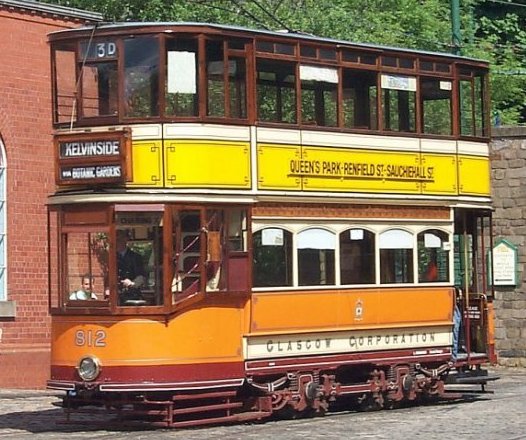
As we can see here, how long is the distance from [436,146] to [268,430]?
5.72 m

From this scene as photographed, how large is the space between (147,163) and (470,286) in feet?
22.2

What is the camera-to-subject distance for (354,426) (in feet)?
59.4

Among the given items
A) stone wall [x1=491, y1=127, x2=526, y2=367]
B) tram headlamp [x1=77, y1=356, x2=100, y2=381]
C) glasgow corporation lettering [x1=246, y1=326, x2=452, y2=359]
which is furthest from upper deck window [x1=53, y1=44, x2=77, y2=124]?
stone wall [x1=491, y1=127, x2=526, y2=367]

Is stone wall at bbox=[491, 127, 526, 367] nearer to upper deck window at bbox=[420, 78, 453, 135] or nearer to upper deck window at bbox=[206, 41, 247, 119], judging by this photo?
upper deck window at bbox=[420, 78, 453, 135]

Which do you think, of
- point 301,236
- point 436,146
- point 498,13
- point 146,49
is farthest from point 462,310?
point 498,13

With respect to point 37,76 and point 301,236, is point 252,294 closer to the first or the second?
point 301,236

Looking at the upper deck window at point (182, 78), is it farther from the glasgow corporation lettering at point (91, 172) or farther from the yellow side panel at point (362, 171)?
the yellow side panel at point (362, 171)

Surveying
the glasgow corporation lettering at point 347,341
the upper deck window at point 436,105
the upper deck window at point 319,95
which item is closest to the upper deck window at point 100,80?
the upper deck window at point 319,95

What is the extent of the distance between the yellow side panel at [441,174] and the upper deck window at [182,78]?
14.6 feet

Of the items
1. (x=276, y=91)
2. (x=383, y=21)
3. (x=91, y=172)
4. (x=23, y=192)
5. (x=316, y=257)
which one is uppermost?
(x=383, y=21)

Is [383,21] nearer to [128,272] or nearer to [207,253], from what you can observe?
[207,253]

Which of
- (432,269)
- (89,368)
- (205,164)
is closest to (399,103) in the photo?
(432,269)

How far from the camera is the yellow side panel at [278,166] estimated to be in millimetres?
18719

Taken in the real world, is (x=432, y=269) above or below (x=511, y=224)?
below
